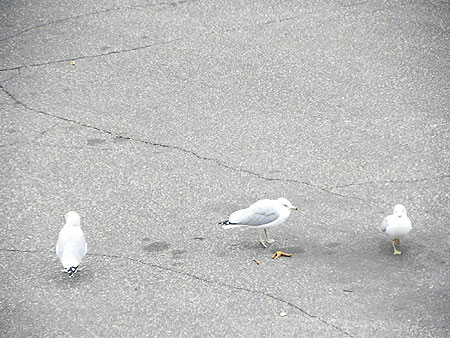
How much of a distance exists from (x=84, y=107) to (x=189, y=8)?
2641 millimetres

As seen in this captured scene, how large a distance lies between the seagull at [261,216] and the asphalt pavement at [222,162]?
21 centimetres

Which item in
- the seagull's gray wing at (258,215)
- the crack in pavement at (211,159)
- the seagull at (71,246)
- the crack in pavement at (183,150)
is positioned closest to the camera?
the seagull at (71,246)

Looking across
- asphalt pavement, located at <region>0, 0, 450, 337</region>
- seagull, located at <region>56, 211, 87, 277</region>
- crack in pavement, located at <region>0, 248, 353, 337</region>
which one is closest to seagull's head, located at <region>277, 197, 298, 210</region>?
asphalt pavement, located at <region>0, 0, 450, 337</region>

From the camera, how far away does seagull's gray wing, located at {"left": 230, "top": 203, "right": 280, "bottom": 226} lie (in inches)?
220

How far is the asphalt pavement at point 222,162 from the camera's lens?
201 inches

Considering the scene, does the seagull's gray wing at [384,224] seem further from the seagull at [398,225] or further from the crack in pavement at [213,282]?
the crack in pavement at [213,282]

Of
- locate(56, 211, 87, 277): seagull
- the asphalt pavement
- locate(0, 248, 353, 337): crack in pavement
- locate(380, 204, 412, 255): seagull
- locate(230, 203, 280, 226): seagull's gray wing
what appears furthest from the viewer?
locate(230, 203, 280, 226): seagull's gray wing

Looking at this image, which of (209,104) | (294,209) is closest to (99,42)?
(209,104)

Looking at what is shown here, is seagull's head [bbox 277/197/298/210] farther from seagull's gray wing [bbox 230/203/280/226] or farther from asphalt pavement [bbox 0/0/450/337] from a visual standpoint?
asphalt pavement [bbox 0/0/450/337]

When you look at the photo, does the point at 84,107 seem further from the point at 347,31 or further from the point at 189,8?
the point at 347,31

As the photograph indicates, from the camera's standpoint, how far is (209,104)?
7.73 meters

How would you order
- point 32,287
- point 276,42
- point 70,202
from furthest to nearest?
point 276,42 → point 70,202 → point 32,287

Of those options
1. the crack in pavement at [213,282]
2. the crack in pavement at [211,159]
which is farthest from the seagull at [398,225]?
the crack in pavement at [213,282]

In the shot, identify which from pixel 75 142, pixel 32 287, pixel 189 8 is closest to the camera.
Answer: pixel 32 287
